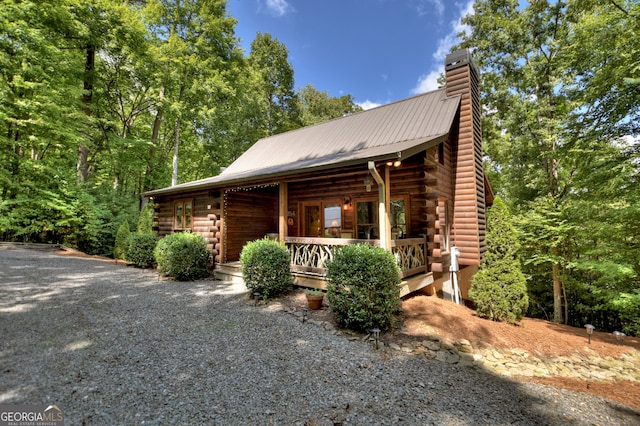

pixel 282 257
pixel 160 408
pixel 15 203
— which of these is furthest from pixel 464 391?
pixel 15 203

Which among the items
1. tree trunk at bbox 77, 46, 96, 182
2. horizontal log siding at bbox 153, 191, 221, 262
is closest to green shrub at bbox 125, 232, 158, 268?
horizontal log siding at bbox 153, 191, 221, 262

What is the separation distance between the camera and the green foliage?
6.72m

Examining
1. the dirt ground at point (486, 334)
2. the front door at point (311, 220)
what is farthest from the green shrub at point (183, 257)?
the dirt ground at point (486, 334)

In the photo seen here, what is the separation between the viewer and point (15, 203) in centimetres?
1216

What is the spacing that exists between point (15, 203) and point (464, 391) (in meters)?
18.1

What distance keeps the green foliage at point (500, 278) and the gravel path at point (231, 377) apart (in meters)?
3.27

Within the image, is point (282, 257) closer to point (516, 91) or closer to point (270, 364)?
point (270, 364)

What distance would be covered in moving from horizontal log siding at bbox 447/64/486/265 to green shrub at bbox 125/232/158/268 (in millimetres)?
10748

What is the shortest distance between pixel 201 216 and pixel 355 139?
22.0 feet

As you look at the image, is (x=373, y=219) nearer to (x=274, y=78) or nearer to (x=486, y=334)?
(x=486, y=334)

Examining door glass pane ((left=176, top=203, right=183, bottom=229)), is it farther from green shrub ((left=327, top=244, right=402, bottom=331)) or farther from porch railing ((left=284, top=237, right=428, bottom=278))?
green shrub ((left=327, top=244, right=402, bottom=331))

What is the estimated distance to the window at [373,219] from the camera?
8625 mm

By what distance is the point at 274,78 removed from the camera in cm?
2453

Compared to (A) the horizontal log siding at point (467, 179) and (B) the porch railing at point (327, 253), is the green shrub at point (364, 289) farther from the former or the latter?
(A) the horizontal log siding at point (467, 179)
